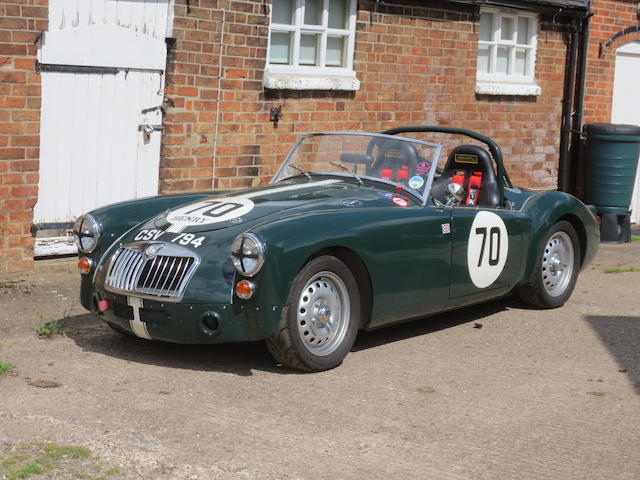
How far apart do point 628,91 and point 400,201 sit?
8568 mm

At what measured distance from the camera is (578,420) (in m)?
5.40

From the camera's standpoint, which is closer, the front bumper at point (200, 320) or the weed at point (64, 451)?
the weed at point (64, 451)

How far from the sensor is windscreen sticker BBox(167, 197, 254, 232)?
245 inches

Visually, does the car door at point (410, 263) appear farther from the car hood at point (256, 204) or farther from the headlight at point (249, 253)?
the headlight at point (249, 253)

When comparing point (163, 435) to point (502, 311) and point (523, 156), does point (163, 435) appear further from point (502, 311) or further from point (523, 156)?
point (523, 156)

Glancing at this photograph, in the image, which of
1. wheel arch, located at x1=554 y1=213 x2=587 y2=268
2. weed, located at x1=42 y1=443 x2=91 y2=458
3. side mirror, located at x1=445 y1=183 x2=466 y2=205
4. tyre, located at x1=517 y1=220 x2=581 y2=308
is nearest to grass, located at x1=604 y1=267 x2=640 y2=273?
wheel arch, located at x1=554 y1=213 x2=587 y2=268

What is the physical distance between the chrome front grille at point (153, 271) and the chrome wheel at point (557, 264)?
10.1 ft

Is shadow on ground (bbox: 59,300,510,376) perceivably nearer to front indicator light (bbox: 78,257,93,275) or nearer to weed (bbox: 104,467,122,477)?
front indicator light (bbox: 78,257,93,275)

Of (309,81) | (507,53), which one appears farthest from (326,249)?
(507,53)

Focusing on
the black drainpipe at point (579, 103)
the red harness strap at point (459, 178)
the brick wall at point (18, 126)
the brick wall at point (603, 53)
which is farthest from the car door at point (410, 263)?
the brick wall at point (603, 53)

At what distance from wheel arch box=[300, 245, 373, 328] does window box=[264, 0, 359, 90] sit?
14.1 ft

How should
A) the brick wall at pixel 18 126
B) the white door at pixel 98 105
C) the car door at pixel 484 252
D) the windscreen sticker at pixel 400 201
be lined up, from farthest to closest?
the white door at pixel 98 105 < the brick wall at pixel 18 126 < the car door at pixel 484 252 < the windscreen sticker at pixel 400 201

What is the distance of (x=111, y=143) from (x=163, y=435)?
4.89m

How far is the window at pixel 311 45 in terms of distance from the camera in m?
10.5
